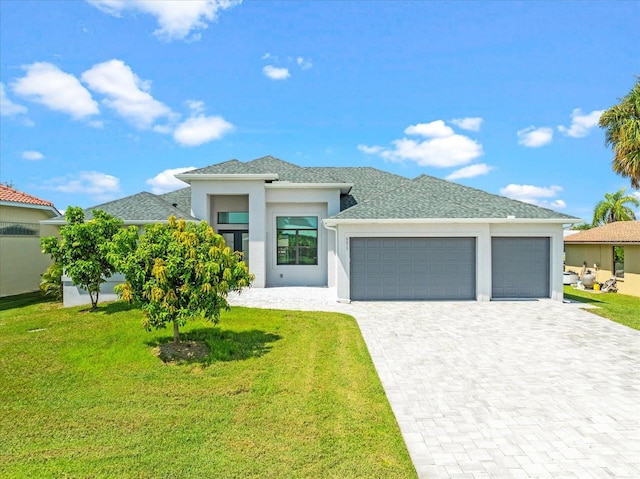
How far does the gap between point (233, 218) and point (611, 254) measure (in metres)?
22.0

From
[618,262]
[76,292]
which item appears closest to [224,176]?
[76,292]

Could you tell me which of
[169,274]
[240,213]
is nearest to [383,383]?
[169,274]

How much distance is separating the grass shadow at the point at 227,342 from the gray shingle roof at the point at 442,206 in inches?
240

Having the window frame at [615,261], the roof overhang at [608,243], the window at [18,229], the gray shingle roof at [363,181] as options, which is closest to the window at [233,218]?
the gray shingle roof at [363,181]

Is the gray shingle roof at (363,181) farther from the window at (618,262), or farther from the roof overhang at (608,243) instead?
the window at (618,262)

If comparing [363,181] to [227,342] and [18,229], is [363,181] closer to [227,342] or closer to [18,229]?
[227,342]

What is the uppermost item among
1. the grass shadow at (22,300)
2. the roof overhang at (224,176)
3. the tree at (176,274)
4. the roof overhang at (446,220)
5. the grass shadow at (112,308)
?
the roof overhang at (224,176)

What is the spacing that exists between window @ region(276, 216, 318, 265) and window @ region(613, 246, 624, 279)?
1750 centimetres

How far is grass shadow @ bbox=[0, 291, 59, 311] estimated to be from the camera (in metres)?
14.2

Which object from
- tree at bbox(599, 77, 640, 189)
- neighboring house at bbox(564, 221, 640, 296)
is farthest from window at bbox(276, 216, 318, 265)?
neighboring house at bbox(564, 221, 640, 296)

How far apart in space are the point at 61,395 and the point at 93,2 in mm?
12196

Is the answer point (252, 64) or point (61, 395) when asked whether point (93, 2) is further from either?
point (61, 395)

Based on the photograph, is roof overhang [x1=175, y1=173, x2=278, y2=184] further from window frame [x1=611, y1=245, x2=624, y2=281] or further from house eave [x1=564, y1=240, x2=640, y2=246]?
window frame [x1=611, y1=245, x2=624, y2=281]

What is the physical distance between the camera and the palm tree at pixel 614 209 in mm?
31922
